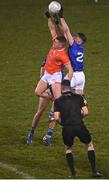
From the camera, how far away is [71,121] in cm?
1148

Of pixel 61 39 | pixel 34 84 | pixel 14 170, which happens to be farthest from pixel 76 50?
pixel 34 84

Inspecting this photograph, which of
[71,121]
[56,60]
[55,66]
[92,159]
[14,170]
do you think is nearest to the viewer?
[71,121]

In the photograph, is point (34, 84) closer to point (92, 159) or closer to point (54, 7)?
point (54, 7)

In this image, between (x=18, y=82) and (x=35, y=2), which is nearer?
(x=18, y=82)

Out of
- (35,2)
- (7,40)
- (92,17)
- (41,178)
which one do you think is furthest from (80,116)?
(35,2)

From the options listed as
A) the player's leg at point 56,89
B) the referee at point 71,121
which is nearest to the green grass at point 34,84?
the referee at point 71,121

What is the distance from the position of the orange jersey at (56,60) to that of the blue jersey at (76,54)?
0.36 meters

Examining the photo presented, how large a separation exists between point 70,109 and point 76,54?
9.01 ft

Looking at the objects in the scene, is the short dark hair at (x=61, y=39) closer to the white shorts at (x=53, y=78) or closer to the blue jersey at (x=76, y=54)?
the blue jersey at (x=76, y=54)

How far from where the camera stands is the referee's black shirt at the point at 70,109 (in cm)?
1150

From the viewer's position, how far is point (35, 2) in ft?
150

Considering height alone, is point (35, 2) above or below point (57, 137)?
above

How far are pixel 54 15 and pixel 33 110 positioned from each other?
13.3 feet

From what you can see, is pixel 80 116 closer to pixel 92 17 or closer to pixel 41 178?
pixel 41 178
